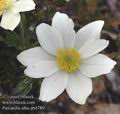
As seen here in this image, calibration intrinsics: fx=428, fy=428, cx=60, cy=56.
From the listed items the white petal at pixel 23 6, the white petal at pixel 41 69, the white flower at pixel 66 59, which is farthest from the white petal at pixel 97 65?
the white petal at pixel 23 6

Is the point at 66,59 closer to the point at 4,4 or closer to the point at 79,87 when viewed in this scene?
the point at 79,87

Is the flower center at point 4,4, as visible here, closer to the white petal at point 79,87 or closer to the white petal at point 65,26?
the white petal at point 65,26

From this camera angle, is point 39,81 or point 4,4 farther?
point 39,81

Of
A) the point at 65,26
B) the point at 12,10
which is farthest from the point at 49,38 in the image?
the point at 12,10

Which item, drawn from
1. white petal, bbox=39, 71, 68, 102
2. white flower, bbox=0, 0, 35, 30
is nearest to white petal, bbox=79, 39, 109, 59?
white petal, bbox=39, 71, 68, 102

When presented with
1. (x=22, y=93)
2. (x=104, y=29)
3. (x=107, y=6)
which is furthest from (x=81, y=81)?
(x=107, y=6)
